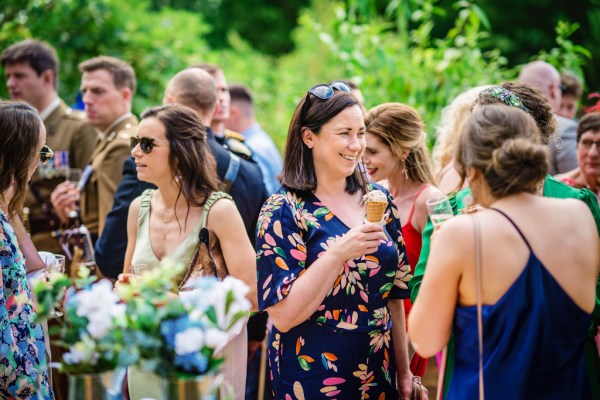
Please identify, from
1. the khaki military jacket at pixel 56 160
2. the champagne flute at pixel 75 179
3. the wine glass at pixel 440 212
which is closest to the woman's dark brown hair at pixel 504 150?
the wine glass at pixel 440 212

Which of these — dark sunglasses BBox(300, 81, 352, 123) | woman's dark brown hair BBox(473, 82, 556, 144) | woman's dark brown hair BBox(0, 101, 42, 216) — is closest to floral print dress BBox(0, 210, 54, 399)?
woman's dark brown hair BBox(0, 101, 42, 216)

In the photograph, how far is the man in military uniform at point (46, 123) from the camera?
17.6 ft

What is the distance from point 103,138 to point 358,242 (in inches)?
122

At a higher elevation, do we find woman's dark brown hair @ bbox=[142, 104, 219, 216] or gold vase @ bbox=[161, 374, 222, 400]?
woman's dark brown hair @ bbox=[142, 104, 219, 216]

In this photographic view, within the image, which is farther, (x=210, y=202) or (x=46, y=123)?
(x=46, y=123)

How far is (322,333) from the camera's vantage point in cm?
295

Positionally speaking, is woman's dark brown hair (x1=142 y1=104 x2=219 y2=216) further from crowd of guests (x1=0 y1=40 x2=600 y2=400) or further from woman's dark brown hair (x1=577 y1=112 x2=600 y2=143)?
woman's dark brown hair (x1=577 y1=112 x2=600 y2=143)

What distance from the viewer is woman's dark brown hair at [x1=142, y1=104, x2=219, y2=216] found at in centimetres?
358

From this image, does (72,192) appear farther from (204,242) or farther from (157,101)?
(157,101)

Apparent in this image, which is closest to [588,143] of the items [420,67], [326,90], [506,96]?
[506,96]

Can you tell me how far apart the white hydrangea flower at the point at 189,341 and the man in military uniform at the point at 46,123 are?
12.1 ft

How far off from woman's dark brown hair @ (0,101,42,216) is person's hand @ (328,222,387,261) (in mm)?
1500

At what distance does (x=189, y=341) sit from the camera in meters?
1.90

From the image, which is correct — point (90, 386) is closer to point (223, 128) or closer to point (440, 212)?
point (440, 212)
